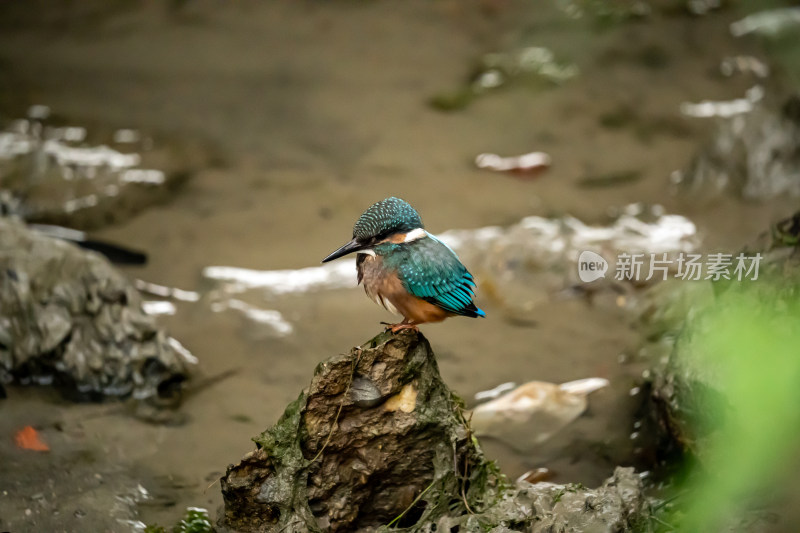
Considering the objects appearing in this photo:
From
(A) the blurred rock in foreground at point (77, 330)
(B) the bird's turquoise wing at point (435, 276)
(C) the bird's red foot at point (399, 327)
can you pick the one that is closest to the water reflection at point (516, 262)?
(A) the blurred rock in foreground at point (77, 330)

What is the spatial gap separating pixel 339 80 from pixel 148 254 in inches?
109

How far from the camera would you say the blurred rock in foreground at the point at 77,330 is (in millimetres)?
3957

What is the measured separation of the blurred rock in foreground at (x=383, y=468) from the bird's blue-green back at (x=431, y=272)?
19cm

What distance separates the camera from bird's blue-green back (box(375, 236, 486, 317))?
2596 millimetres

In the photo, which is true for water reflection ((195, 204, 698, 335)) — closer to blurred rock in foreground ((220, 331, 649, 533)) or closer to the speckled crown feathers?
blurred rock in foreground ((220, 331, 649, 533))

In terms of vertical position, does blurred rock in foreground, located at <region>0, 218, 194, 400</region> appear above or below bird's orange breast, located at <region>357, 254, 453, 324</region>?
below

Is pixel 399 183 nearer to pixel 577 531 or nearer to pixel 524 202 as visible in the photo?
pixel 524 202

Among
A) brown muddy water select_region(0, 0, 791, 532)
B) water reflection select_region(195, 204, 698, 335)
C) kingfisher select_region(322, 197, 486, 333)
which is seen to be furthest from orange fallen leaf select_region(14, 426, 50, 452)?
kingfisher select_region(322, 197, 486, 333)

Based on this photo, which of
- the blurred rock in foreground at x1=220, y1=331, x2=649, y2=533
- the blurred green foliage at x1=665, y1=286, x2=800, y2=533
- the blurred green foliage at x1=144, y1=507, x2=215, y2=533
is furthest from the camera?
the blurred green foliage at x1=144, y1=507, x2=215, y2=533

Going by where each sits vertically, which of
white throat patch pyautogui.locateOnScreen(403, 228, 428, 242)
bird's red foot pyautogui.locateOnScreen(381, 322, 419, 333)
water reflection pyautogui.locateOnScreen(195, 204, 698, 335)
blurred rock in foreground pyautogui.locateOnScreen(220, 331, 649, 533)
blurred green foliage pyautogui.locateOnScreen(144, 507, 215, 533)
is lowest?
blurred green foliage pyautogui.locateOnScreen(144, 507, 215, 533)

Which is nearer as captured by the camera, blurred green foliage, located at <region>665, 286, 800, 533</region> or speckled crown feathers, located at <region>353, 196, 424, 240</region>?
blurred green foliage, located at <region>665, 286, 800, 533</region>

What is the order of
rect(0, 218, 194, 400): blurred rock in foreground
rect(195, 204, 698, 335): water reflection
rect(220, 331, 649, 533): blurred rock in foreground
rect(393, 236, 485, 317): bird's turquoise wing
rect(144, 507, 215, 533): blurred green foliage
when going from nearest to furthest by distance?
rect(393, 236, 485, 317): bird's turquoise wing → rect(220, 331, 649, 533): blurred rock in foreground → rect(144, 507, 215, 533): blurred green foliage → rect(0, 218, 194, 400): blurred rock in foreground → rect(195, 204, 698, 335): water reflection

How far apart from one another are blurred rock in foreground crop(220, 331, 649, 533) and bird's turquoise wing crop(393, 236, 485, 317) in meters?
0.19

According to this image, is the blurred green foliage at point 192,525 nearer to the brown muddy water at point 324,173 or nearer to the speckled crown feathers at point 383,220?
the brown muddy water at point 324,173
